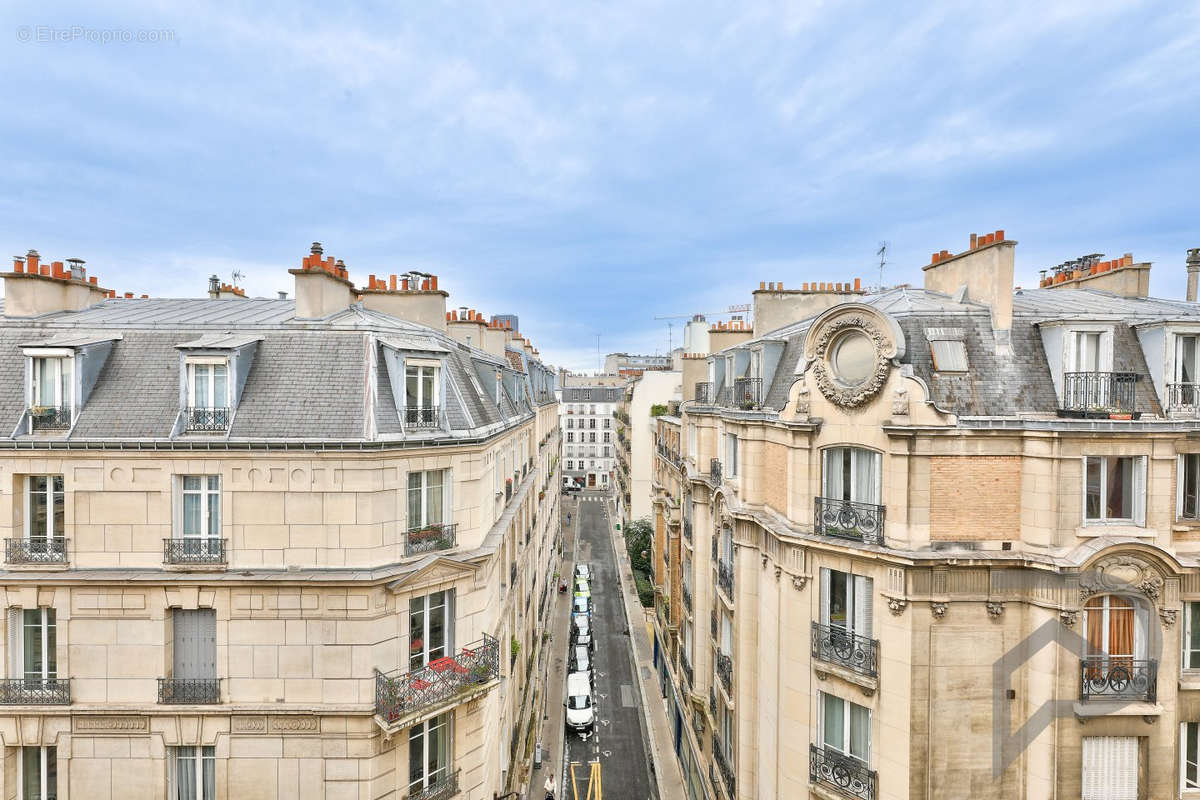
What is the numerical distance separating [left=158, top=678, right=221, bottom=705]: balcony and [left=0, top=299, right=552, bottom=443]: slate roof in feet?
21.1

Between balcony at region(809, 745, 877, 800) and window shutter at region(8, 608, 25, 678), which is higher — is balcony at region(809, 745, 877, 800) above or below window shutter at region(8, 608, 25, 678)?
below

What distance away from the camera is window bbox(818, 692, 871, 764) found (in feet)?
52.3

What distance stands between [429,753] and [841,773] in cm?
1194

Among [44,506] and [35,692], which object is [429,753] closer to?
[35,692]

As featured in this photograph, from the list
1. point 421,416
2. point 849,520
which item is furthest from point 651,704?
point 421,416

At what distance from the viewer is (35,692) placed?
1505cm

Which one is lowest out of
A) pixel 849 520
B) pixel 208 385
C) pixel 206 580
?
pixel 206 580

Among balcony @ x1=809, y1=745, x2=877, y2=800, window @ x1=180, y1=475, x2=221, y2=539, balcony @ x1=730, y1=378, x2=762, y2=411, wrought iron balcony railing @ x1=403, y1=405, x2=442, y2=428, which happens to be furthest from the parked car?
window @ x1=180, y1=475, x2=221, y2=539

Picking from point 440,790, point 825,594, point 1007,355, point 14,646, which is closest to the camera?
point 14,646

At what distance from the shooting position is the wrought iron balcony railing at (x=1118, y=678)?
14250mm

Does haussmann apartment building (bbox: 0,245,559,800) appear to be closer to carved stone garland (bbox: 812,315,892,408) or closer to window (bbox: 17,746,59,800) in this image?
window (bbox: 17,746,59,800)

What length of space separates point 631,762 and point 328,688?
23556 millimetres

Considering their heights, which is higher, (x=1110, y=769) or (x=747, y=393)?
(x=747, y=393)

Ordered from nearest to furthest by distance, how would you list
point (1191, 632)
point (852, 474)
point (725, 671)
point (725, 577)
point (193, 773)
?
1. point (1191, 632)
2. point (193, 773)
3. point (852, 474)
4. point (725, 671)
5. point (725, 577)
